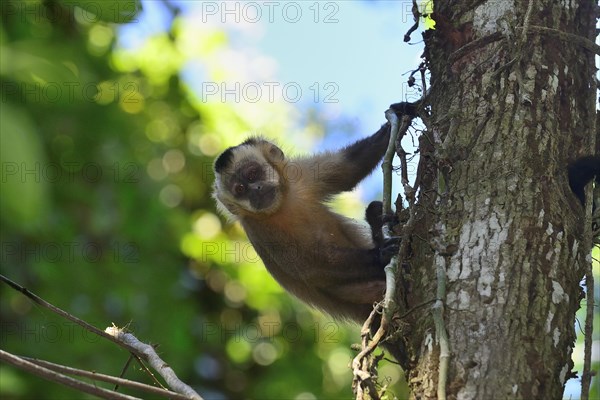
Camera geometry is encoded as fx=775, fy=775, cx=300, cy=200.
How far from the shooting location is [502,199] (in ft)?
11.6

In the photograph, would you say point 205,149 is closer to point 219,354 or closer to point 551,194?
point 219,354

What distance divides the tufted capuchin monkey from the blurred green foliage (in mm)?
1446

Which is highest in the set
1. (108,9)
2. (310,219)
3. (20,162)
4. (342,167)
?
(342,167)

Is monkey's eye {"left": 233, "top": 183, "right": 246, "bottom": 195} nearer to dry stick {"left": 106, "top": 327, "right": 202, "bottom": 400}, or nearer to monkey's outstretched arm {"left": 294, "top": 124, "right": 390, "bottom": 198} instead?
monkey's outstretched arm {"left": 294, "top": 124, "right": 390, "bottom": 198}

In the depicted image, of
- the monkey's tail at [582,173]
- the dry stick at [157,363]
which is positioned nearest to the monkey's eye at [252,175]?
the dry stick at [157,363]

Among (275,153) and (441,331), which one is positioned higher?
(275,153)

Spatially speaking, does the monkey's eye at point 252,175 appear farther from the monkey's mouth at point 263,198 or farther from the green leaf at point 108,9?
the green leaf at point 108,9

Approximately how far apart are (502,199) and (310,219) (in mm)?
3398

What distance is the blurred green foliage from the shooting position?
7.85 m

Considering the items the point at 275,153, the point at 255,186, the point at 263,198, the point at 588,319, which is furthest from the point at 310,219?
the point at 588,319

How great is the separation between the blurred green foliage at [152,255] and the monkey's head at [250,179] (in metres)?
1.27

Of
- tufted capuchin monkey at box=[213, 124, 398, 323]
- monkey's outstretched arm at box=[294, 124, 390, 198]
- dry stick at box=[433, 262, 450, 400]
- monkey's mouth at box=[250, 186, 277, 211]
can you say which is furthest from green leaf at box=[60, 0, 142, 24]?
monkey's outstretched arm at box=[294, 124, 390, 198]

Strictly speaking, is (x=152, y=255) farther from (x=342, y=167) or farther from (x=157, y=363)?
(x=157, y=363)

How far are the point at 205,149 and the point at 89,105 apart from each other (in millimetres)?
2691
